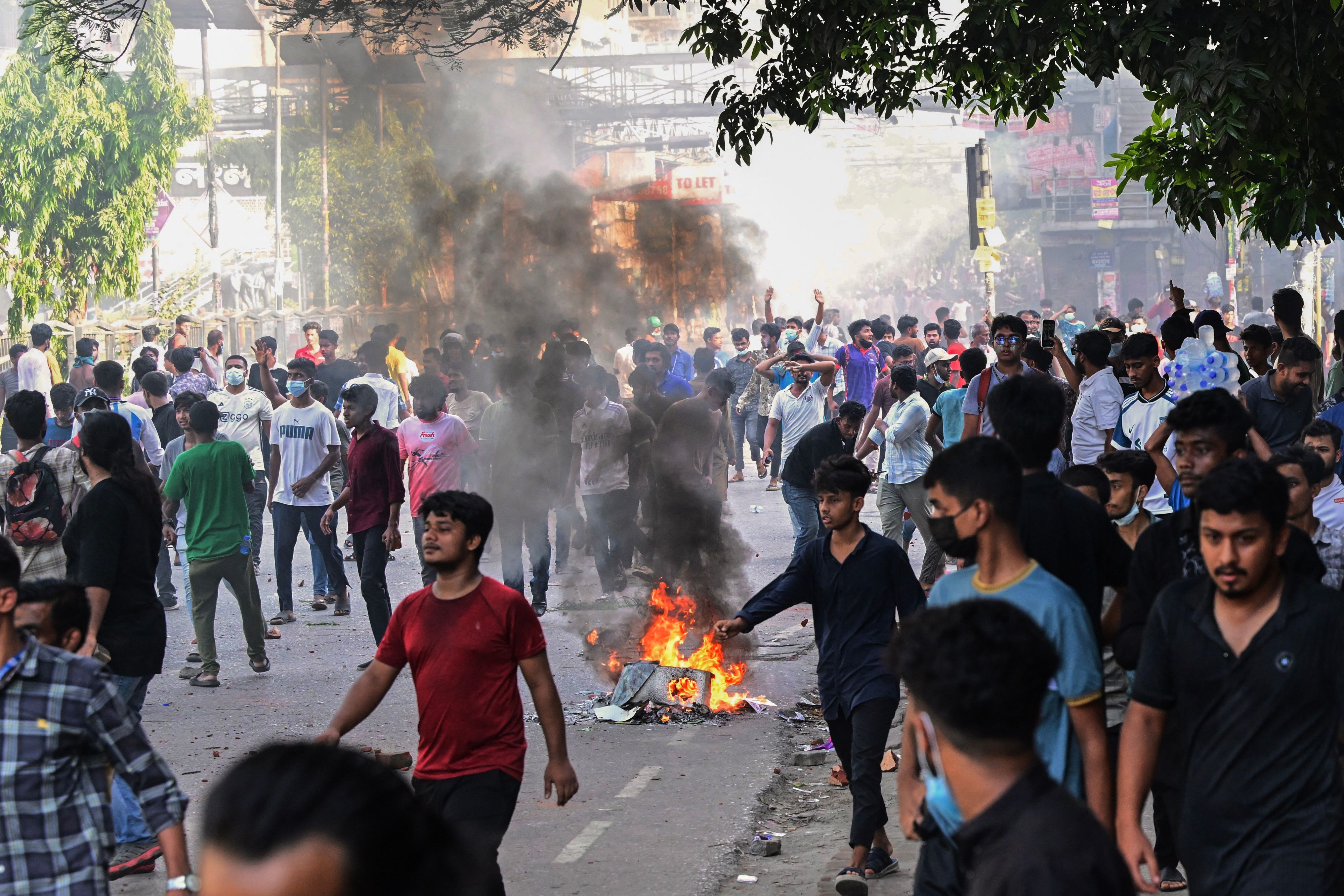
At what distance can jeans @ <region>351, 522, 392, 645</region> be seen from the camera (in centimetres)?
884

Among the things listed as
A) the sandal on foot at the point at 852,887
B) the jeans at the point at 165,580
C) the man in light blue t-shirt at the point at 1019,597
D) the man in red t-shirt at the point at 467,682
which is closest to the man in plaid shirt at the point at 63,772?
the man in red t-shirt at the point at 467,682

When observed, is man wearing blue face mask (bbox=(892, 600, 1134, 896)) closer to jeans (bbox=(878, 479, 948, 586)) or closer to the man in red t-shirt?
the man in red t-shirt

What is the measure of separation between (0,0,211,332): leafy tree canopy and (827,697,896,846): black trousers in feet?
73.2

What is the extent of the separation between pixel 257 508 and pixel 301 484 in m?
1.12

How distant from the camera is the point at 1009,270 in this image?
237 feet

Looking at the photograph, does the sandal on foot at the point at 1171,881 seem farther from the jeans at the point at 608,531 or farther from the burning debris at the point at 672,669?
the jeans at the point at 608,531

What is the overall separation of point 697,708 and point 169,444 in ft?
17.3

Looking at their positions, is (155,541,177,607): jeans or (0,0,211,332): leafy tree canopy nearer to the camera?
(155,541,177,607): jeans

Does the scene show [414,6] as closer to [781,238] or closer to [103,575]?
[103,575]

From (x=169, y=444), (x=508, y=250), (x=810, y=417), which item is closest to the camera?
(x=169, y=444)

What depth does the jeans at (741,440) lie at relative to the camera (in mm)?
19156

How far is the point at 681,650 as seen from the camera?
9.68 metres

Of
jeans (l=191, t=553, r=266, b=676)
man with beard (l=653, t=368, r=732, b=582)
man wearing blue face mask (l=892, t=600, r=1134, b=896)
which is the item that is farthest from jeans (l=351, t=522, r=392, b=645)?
man wearing blue face mask (l=892, t=600, r=1134, b=896)

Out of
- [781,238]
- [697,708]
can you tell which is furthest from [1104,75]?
[781,238]
